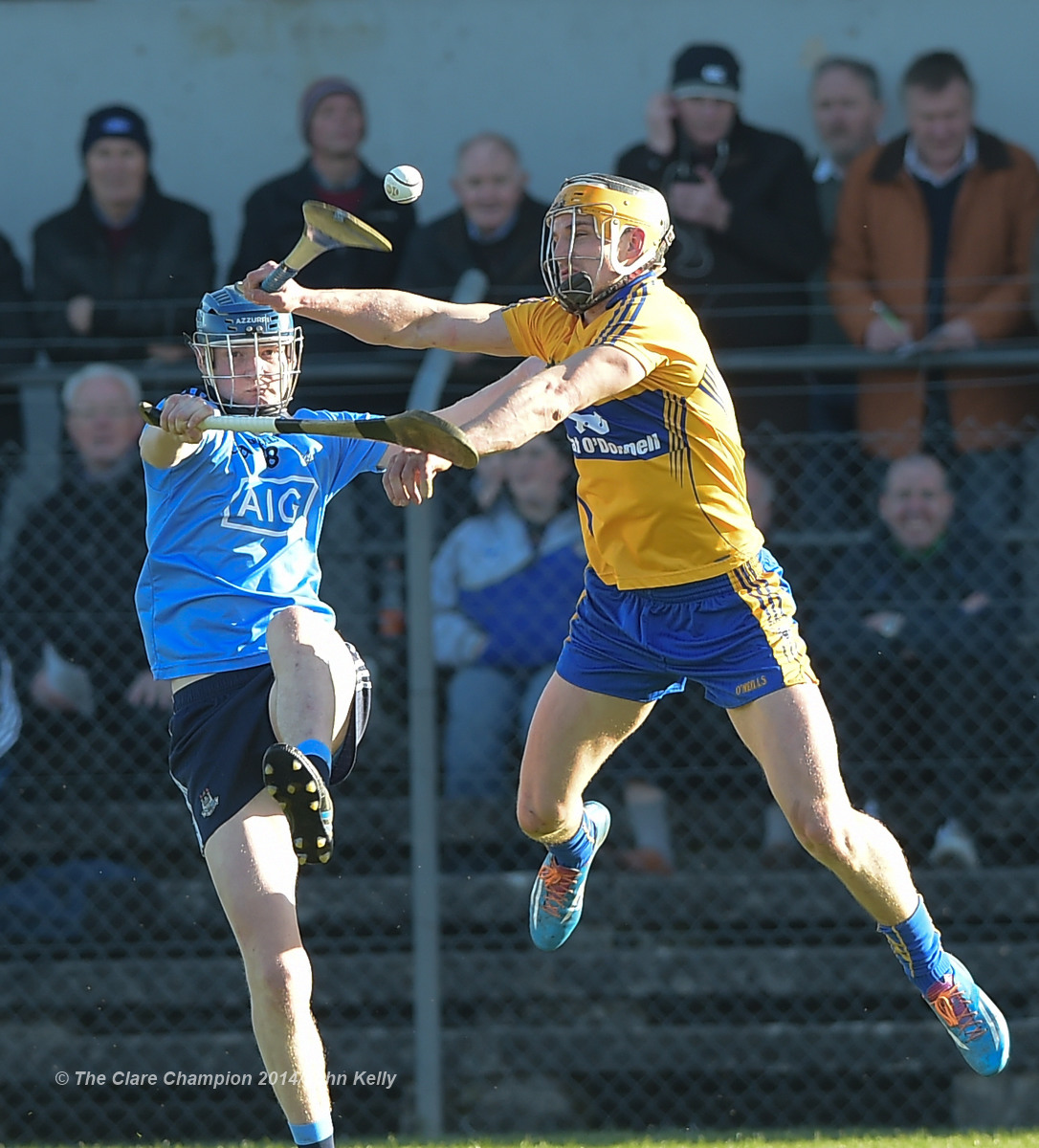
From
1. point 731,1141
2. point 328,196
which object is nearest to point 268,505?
point 731,1141

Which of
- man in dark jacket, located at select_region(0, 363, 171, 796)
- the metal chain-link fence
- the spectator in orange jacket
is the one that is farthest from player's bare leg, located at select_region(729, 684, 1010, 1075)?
man in dark jacket, located at select_region(0, 363, 171, 796)

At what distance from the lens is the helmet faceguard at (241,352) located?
4.72m

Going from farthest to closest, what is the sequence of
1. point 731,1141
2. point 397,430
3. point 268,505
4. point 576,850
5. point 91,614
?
point 91,614 < point 731,1141 < point 576,850 < point 268,505 < point 397,430

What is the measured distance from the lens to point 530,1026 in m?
6.96

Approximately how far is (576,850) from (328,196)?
3.19 metres

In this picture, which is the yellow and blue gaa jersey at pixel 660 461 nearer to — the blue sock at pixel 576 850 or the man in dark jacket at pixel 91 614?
the blue sock at pixel 576 850

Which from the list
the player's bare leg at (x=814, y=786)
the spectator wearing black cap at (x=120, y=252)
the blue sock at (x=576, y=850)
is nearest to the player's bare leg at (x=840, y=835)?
the player's bare leg at (x=814, y=786)

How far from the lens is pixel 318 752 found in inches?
176

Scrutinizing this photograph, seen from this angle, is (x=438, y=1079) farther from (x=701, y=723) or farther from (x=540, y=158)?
(x=540, y=158)

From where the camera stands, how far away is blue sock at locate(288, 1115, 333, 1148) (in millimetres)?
4617

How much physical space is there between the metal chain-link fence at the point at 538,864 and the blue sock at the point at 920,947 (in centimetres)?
188

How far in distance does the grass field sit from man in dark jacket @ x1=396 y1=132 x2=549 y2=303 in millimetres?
3042

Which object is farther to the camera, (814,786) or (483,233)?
(483,233)
